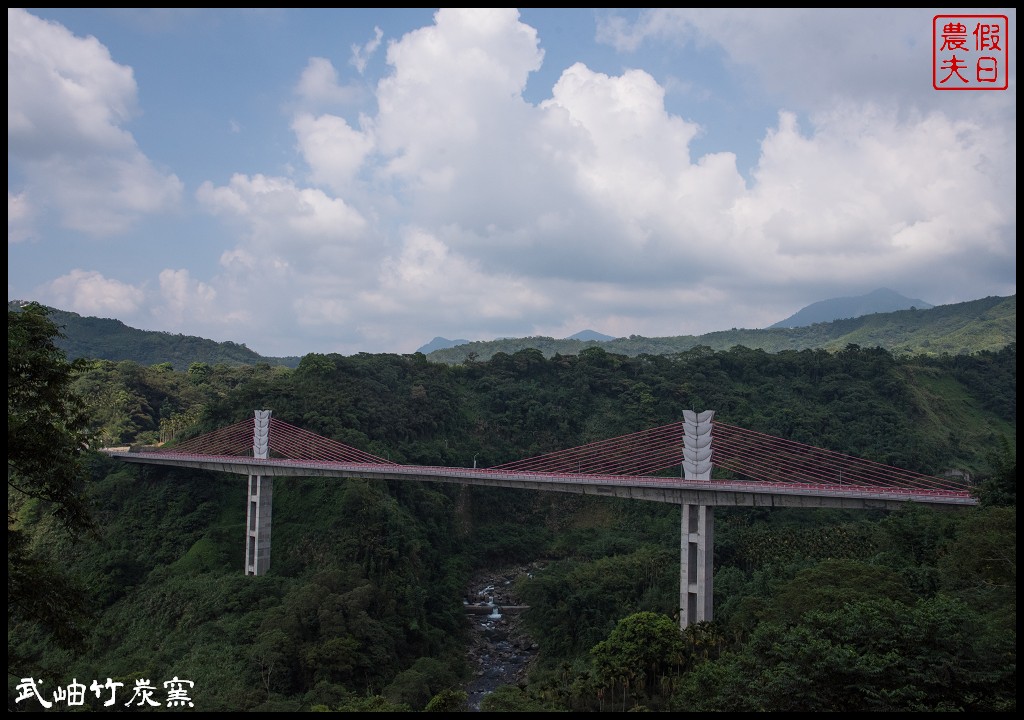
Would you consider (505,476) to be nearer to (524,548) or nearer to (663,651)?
(663,651)

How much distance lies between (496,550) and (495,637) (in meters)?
11.0

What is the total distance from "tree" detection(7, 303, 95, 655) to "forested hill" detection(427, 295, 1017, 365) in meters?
70.1

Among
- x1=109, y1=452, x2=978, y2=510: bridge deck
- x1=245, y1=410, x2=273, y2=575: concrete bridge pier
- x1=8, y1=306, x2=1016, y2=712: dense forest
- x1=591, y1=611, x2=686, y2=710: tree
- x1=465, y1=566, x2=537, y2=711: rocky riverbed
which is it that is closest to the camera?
x1=8, y1=306, x2=1016, y2=712: dense forest

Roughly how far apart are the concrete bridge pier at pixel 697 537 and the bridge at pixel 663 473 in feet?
0.14

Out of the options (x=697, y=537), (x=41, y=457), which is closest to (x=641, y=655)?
(x=697, y=537)

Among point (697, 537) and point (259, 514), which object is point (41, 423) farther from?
point (259, 514)

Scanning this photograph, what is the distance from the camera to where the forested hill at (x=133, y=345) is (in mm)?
97312

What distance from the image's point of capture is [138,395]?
53.1m

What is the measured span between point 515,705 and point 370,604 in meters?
12.4

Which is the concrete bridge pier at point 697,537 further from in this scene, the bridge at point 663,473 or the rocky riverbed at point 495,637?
the rocky riverbed at point 495,637

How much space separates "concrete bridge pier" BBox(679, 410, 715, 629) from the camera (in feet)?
89.5

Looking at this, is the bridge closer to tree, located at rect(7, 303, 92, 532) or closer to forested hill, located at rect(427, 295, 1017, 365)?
tree, located at rect(7, 303, 92, 532)

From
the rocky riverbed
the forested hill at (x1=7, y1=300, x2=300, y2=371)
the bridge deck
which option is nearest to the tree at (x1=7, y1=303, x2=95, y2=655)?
the rocky riverbed

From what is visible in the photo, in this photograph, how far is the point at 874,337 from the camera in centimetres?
12144
